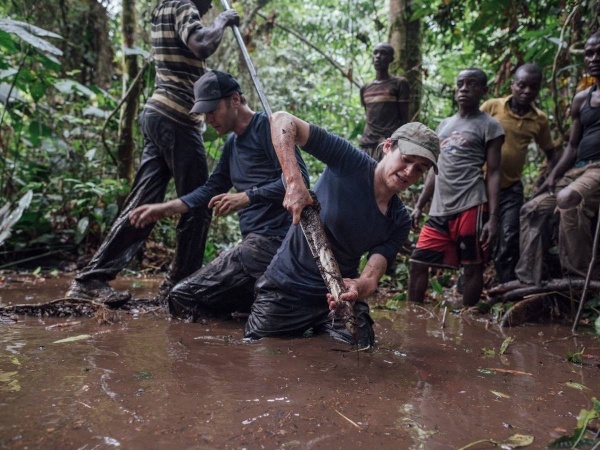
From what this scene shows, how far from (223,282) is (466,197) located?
2.15 metres

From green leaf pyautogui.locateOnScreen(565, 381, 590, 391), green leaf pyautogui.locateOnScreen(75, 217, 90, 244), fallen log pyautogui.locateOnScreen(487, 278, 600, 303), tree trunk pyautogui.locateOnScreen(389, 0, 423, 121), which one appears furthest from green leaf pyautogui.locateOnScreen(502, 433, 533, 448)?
tree trunk pyautogui.locateOnScreen(389, 0, 423, 121)

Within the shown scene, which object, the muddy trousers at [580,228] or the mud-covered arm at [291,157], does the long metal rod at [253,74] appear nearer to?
the mud-covered arm at [291,157]

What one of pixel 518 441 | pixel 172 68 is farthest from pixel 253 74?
pixel 518 441

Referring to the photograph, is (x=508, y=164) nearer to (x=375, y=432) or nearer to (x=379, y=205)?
(x=379, y=205)

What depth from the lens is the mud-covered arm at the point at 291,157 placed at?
275 cm

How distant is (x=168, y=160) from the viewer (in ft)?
13.8

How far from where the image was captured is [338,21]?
9789mm

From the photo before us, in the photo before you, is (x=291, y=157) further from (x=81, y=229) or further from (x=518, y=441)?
(x=81, y=229)

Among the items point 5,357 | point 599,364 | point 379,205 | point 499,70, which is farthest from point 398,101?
point 5,357

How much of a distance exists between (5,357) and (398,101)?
5.13 metres

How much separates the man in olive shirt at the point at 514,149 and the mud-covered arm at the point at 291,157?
105 inches

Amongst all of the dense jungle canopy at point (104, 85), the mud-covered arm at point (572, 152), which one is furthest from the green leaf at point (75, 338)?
the mud-covered arm at point (572, 152)

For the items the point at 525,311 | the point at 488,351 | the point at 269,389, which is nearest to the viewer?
the point at 269,389

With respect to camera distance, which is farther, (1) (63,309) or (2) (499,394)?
(1) (63,309)
